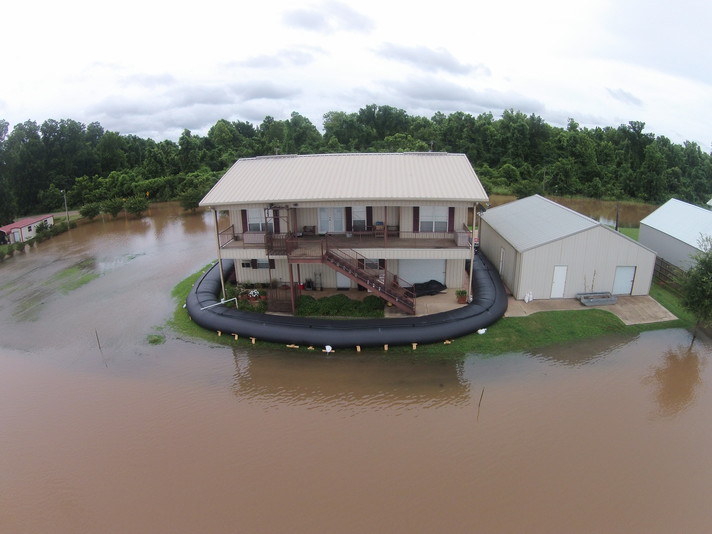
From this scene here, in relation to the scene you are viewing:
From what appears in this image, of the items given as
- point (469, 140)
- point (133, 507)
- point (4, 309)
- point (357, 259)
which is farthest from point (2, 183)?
point (469, 140)

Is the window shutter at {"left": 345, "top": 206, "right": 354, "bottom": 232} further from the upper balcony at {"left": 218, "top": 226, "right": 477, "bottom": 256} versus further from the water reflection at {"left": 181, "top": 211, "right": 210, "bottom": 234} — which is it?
the water reflection at {"left": 181, "top": 211, "right": 210, "bottom": 234}

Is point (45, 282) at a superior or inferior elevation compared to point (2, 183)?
A: inferior

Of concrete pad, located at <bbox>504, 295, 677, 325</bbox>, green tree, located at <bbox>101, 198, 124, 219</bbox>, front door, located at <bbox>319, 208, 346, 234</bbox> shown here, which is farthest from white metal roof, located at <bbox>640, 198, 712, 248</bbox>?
green tree, located at <bbox>101, 198, 124, 219</bbox>

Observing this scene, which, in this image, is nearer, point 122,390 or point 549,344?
point 122,390

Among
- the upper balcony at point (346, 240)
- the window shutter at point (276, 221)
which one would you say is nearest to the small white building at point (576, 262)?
the upper balcony at point (346, 240)

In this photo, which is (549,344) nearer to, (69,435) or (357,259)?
(357,259)
